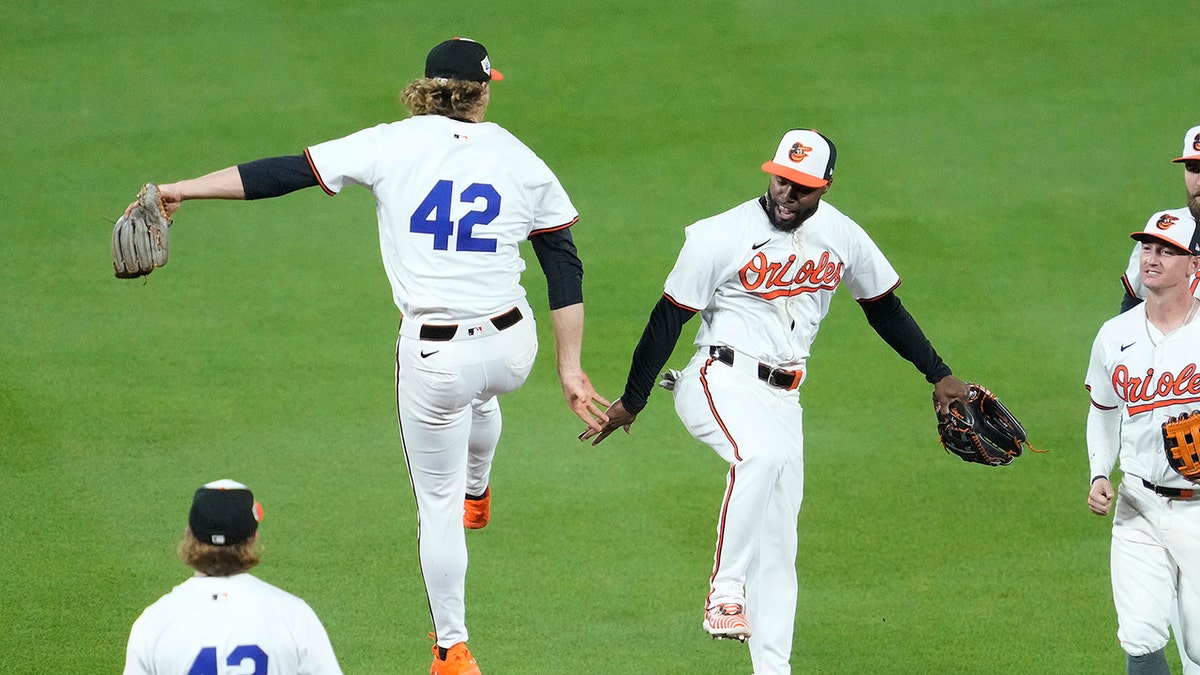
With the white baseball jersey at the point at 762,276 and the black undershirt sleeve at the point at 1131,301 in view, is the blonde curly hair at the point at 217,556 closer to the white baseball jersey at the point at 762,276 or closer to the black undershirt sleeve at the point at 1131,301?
the white baseball jersey at the point at 762,276

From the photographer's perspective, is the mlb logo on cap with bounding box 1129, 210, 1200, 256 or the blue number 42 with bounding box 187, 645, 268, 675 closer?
the blue number 42 with bounding box 187, 645, 268, 675

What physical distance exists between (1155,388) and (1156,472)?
1.01 ft

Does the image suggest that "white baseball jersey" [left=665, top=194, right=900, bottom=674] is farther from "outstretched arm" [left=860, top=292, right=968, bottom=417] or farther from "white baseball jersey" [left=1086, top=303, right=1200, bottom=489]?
"white baseball jersey" [left=1086, top=303, right=1200, bottom=489]

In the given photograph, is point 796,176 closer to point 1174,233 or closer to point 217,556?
point 1174,233

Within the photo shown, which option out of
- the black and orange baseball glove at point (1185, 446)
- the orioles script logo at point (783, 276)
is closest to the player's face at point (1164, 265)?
the black and orange baseball glove at point (1185, 446)

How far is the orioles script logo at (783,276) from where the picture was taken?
5.84 m

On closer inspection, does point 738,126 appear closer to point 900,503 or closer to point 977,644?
point 900,503

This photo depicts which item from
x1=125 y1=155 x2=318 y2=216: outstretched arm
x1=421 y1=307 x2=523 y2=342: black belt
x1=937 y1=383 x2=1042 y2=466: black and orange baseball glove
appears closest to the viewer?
x1=125 y1=155 x2=318 y2=216: outstretched arm

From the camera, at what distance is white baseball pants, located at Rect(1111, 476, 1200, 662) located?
5.43 m

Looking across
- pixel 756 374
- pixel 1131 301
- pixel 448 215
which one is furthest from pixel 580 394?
pixel 1131 301

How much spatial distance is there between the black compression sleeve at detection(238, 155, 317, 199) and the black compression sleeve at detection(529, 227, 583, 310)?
2.96ft

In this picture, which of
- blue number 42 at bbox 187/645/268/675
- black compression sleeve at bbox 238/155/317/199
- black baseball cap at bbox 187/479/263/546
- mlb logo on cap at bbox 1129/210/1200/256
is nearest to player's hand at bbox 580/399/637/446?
black compression sleeve at bbox 238/155/317/199

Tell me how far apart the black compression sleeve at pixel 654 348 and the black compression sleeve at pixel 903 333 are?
2.92 feet

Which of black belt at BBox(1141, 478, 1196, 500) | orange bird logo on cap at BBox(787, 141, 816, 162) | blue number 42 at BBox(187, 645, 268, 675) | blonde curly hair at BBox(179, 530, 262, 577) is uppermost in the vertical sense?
orange bird logo on cap at BBox(787, 141, 816, 162)
